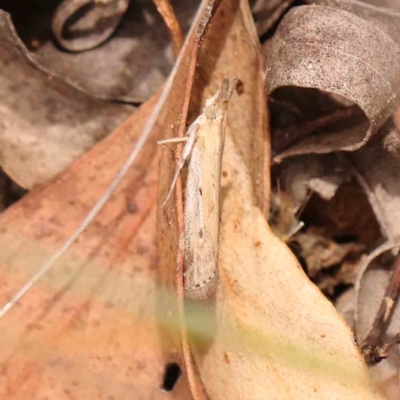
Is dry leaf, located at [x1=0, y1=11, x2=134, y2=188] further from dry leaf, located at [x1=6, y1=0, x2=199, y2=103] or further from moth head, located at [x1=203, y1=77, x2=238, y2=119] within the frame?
moth head, located at [x1=203, y1=77, x2=238, y2=119]

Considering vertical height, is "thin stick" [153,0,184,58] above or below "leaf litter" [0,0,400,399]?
above

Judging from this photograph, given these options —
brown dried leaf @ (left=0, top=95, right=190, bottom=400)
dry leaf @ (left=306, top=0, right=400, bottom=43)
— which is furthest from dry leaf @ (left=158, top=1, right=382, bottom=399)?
dry leaf @ (left=306, top=0, right=400, bottom=43)

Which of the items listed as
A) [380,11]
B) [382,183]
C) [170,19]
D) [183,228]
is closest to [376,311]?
[382,183]

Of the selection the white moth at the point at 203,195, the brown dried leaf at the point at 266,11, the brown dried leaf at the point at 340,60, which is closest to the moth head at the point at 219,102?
the white moth at the point at 203,195

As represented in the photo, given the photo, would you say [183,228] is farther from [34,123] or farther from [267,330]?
[34,123]

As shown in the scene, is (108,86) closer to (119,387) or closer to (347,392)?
(119,387)

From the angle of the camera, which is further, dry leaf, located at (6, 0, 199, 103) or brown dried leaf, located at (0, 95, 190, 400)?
dry leaf, located at (6, 0, 199, 103)

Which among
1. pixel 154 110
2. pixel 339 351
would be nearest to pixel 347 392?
pixel 339 351
